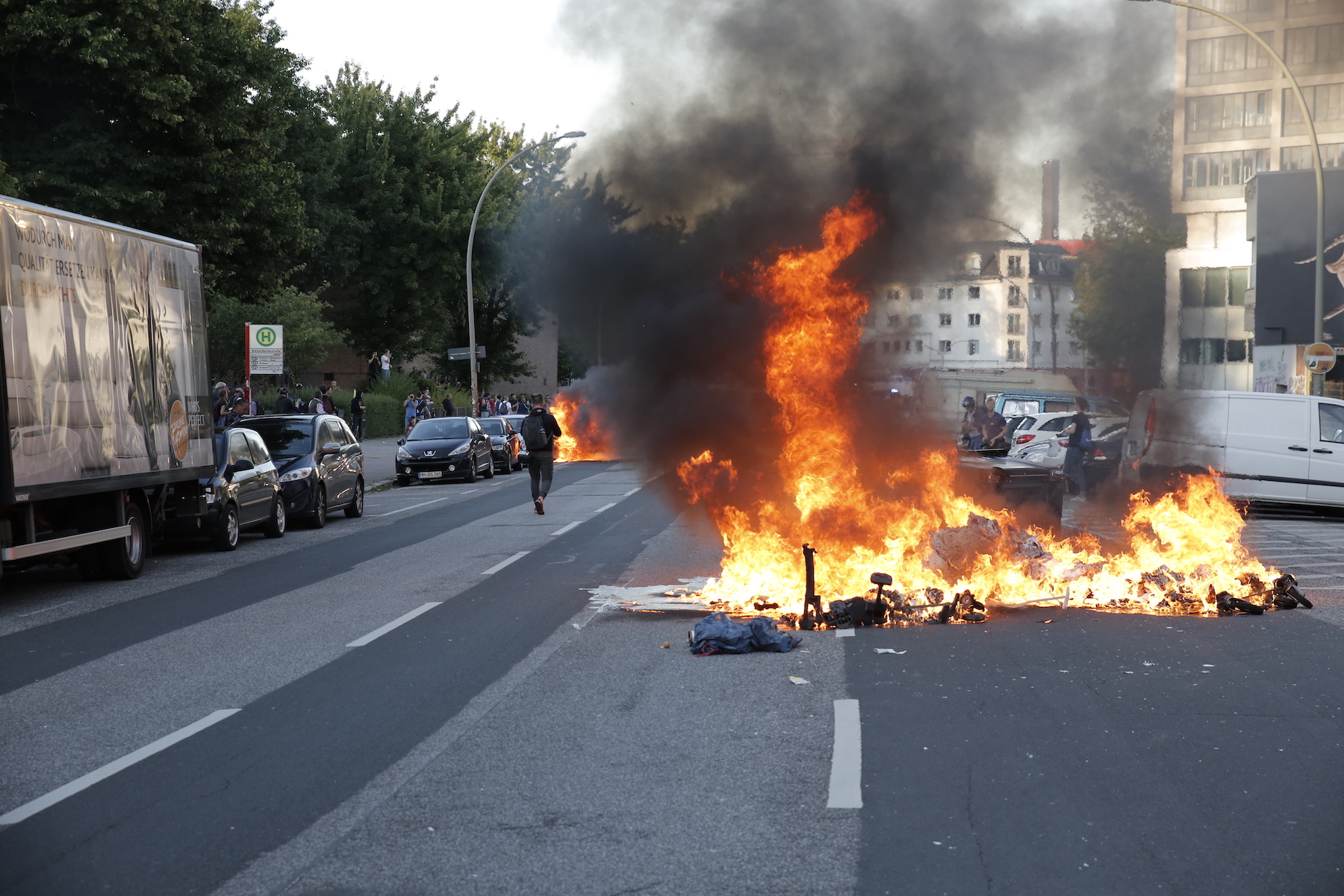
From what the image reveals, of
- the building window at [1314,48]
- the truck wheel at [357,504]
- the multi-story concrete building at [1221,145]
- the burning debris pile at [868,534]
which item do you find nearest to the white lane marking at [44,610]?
the burning debris pile at [868,534]

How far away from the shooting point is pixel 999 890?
4.12 m

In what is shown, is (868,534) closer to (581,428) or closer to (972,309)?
(972,309)

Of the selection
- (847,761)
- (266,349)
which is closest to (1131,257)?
(847,761)

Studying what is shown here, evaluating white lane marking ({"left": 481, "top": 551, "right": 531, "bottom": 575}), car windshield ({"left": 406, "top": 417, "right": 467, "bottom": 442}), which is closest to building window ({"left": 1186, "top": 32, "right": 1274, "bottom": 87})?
white lane marking ({"left": 481, "top": 551, "right": 531, "bottom": 575})

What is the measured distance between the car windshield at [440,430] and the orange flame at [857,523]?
18247 millimetres

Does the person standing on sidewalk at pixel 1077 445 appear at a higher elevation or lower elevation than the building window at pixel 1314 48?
lower

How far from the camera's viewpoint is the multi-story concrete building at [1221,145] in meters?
11.9

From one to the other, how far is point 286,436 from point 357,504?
207cm

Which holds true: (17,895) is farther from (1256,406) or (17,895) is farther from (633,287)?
(1256,406)

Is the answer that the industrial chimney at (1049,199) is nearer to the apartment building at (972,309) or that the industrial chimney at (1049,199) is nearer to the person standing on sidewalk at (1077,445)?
the apartment building at (972,309)

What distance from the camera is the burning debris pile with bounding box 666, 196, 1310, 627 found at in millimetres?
9883

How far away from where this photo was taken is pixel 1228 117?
14555 mm

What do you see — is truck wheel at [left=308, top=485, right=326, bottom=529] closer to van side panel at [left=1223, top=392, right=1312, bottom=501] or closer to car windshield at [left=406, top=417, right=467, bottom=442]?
car windshield at [left=406, top=417, right=467, bottom=442]

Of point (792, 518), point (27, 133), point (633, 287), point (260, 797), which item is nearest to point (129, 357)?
point (633, 287)
